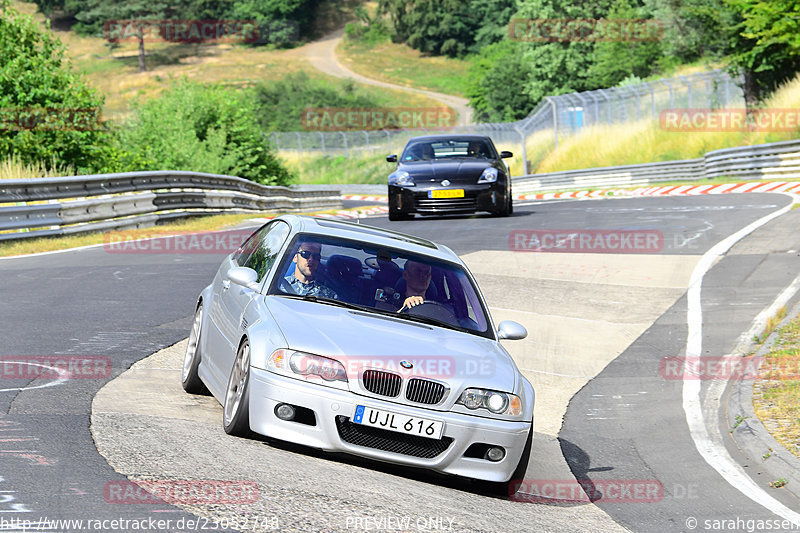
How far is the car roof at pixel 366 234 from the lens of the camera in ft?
26.4

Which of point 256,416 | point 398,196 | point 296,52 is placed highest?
point 256,416

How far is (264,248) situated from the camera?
8.27 meters

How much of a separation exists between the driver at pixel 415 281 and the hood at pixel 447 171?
44.4 feet

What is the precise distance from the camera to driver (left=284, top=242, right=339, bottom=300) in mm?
7586

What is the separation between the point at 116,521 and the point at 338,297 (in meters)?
2.97

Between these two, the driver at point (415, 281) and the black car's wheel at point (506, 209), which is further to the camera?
the black car's wheel at point (506, 209)

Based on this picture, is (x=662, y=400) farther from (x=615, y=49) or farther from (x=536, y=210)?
(x=615, y=49)

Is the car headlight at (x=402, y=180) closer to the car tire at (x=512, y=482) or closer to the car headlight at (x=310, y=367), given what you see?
the car tire at (x=512, y=482)

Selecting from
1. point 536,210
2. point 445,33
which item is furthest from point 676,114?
point 445,33

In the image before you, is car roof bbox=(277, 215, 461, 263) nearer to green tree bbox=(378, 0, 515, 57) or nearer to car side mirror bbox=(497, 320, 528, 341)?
car side mirror bbox=(497, 320, 528, 341)

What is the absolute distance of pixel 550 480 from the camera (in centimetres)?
776

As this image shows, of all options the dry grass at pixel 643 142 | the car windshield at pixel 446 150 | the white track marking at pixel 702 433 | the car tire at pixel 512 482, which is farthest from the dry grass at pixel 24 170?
the dry grass at pixel 643 142

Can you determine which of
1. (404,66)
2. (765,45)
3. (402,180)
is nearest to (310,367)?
(402,180)

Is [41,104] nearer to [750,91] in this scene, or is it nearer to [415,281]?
[415,281]
